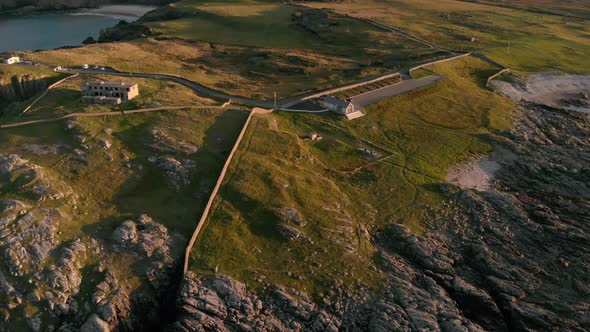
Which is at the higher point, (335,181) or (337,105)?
(337,105)

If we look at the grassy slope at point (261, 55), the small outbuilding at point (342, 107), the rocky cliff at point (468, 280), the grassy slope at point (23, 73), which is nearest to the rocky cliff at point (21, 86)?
the grassy slope at point (23, 73)

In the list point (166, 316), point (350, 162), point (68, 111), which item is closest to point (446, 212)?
point (350, 162)

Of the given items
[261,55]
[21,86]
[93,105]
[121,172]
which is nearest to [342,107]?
[121,172]

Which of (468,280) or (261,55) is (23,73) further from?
(468,280)

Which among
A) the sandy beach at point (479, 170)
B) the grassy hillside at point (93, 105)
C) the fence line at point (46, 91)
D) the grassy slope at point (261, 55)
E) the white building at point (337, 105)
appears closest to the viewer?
the sandy beach at point (479, 170)

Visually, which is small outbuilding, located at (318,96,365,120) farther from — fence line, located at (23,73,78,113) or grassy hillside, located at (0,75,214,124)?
fence line, located at (23,73,78,113)

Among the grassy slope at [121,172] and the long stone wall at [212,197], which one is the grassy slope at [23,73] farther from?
the long stone wall at [212,197]

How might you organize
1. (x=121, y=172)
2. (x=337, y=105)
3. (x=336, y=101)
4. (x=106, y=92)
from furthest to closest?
(x=336, y=101), (x=337, y=105), (x=106, y=92), (x=121, y=172)

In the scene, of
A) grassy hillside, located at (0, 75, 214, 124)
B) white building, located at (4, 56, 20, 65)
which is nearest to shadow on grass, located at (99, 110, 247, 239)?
grassy hillside, located at (0, 75, 214, 124)
